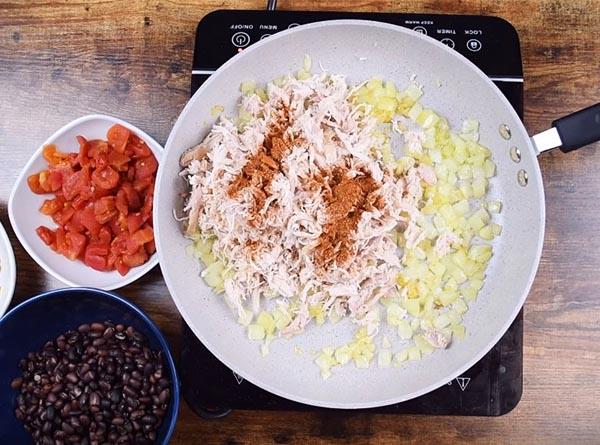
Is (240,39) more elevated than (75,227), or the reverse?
(240,39)

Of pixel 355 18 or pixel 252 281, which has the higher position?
pixel 355 18

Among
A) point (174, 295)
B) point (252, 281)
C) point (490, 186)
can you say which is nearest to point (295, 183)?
point (252, 281)

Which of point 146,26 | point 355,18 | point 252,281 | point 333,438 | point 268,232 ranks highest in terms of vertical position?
point 355,18

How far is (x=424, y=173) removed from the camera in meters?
1.65

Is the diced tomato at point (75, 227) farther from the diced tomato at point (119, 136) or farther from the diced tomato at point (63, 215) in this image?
the diced tomato at point (119, 136)

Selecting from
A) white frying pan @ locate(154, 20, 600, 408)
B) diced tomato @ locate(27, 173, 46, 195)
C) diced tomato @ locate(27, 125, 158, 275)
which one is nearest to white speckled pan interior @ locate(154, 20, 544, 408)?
white frying pan @ locate(154, 20, 600, 408)

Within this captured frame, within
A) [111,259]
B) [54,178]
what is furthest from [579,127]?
[54,178]

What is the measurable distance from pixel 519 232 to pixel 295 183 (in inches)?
20.2

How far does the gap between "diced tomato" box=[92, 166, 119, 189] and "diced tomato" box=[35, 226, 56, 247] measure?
17 centimetres

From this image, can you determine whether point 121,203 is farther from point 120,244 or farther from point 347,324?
point 347,324

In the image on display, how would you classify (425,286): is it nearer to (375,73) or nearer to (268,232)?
(268,232)

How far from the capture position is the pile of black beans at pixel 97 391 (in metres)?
1.55

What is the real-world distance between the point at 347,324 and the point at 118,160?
64 centimetres

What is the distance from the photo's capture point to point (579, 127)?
148 cm
